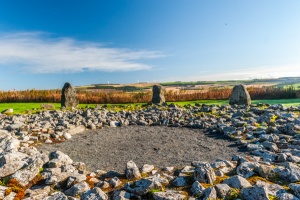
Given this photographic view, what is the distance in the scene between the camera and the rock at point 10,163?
4172 mm

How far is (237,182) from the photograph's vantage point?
360 centimetres

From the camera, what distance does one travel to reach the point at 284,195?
328 centimetres

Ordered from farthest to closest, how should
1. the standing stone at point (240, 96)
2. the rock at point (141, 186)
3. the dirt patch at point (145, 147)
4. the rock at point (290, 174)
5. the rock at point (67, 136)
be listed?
the standing stone at point (240, 96)
the rock at point (67, 136)
the dirt patch at point (145, 147)
the rock at point (290, 174)
the rock at point (141, 186)

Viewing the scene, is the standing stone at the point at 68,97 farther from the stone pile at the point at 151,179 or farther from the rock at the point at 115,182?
the rock at the point at 115,182

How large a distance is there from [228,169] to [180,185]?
114 cm

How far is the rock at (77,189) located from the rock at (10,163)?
120cm

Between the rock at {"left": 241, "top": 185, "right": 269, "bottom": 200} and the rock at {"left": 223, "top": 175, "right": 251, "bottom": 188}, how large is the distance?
0.26 metres

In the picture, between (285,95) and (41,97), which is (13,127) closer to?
(41,97)

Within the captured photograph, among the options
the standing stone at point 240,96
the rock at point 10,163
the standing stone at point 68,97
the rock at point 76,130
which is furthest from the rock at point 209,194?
the standing stone at point 68,97

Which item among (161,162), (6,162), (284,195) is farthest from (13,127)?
(284,195)

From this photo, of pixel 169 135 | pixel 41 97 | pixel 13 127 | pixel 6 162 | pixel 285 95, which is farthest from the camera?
pixel 41 97

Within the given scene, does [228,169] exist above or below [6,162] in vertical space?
below

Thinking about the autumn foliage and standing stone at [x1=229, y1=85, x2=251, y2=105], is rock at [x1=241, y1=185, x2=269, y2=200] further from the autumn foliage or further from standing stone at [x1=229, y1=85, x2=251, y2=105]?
the autumn foliage

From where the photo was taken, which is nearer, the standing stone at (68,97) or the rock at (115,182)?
the rock at (115,182)
